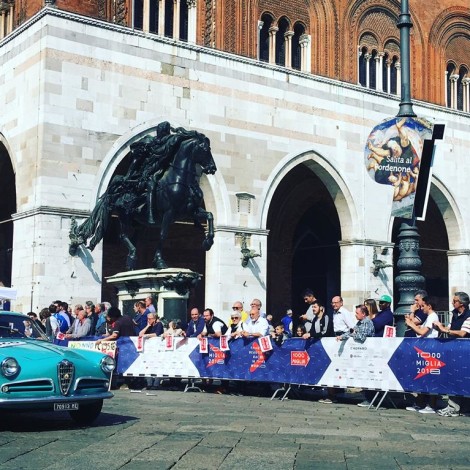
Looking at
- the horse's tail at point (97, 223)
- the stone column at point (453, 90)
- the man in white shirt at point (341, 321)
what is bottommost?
the man in white shirt at point (341, 321)

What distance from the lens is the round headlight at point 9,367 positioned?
8078 mm

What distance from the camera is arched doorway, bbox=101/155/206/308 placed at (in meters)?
26.0

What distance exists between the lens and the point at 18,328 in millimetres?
9391

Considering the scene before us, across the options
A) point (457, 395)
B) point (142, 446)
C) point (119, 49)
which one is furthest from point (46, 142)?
point (142, 446)

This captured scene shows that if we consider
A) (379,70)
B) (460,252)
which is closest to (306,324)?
(379,70)

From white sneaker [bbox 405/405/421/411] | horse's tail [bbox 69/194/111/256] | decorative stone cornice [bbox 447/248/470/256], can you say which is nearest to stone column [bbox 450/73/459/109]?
decorative stone cornice [bbox 447/248/470/256]

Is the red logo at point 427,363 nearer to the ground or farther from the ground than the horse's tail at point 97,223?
nearer to the ground

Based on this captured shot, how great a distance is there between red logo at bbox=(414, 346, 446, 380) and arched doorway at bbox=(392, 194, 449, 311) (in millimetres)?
20215

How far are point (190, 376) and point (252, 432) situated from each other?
549 centimetres

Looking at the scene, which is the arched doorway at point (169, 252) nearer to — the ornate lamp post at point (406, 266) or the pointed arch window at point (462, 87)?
the pointed arch window at point (462, 87)

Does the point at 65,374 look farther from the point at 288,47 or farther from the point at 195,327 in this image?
the point at 288,47

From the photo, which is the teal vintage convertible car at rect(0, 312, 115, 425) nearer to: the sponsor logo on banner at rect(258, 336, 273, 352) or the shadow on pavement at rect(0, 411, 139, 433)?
the shadow on pavement at rect(0, 411, 139, 433)

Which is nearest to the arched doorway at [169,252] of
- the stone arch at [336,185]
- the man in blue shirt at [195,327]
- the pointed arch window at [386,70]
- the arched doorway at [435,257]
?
the stone arch at [336,185]

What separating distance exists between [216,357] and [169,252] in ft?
46.2
